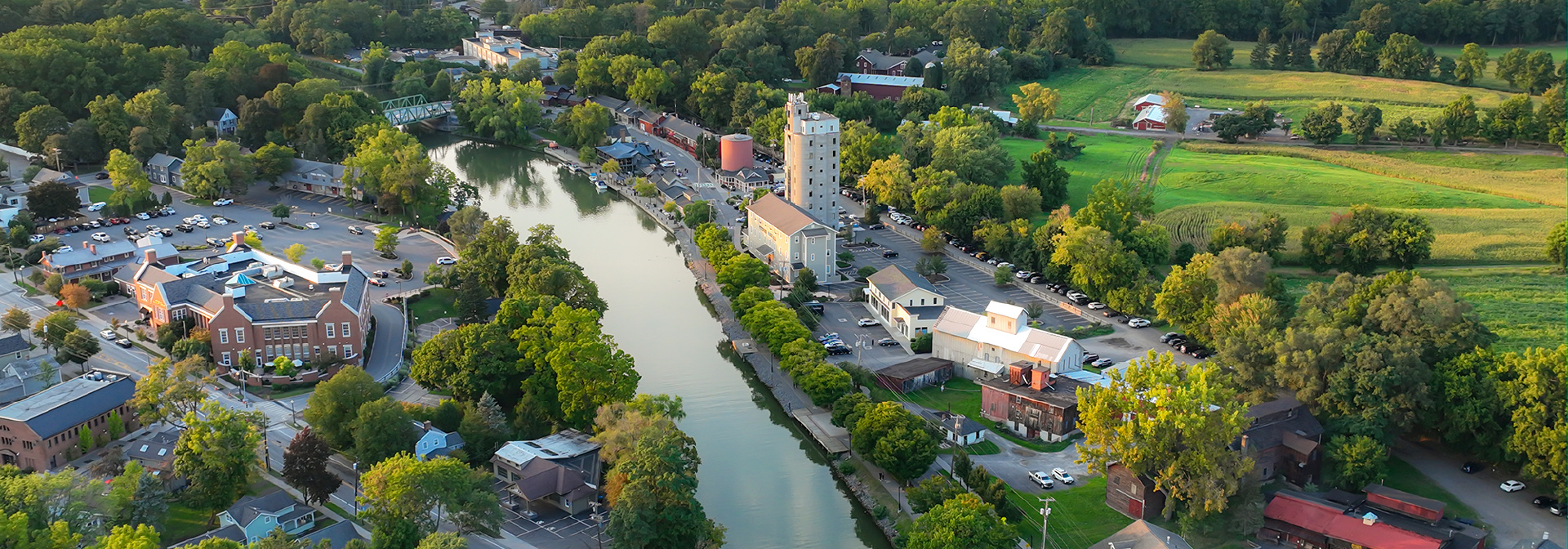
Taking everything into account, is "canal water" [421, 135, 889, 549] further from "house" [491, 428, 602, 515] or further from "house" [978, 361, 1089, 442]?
"house" [978, 361, 1089, 442]

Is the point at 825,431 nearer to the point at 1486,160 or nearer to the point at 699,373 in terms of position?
the point at 699,373

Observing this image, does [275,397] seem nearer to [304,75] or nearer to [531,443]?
[531,443]

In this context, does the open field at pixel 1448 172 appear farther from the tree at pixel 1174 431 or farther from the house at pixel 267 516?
the house at pixel 267 516

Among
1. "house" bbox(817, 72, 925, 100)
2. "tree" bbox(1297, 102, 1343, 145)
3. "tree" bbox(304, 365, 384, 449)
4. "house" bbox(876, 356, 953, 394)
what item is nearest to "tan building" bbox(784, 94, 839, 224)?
"house" bbox(876, 356, 953, 394)

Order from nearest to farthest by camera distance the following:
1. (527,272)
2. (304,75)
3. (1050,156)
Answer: (527,272), (1050,156), (304,75)

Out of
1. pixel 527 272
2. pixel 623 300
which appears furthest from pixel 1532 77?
pixel 527 272
